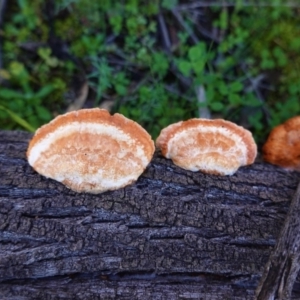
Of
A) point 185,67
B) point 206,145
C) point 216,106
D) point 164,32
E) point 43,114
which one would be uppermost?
point 164,32

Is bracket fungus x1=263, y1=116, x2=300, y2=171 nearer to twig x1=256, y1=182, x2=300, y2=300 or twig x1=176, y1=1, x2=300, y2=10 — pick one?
twig x1=256, y1=182, x2=300, y2=300

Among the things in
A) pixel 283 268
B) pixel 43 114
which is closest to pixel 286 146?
pixel 283 268

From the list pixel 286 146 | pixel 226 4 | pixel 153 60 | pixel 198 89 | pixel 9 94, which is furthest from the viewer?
pixel 226 4

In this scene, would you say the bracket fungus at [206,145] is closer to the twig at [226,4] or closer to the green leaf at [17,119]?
the green leaf at [17,119]

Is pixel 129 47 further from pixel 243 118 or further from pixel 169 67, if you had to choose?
pixel 243 118

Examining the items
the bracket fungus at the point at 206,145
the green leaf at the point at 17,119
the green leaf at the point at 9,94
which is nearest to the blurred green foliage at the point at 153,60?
the green leaf at the point at 9,94

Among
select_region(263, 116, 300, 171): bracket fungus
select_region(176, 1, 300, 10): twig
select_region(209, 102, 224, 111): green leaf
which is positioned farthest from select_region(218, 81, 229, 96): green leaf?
select_region(263, 116, 300, 171): bracket fungus

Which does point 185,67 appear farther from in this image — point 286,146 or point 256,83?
point 286,146
